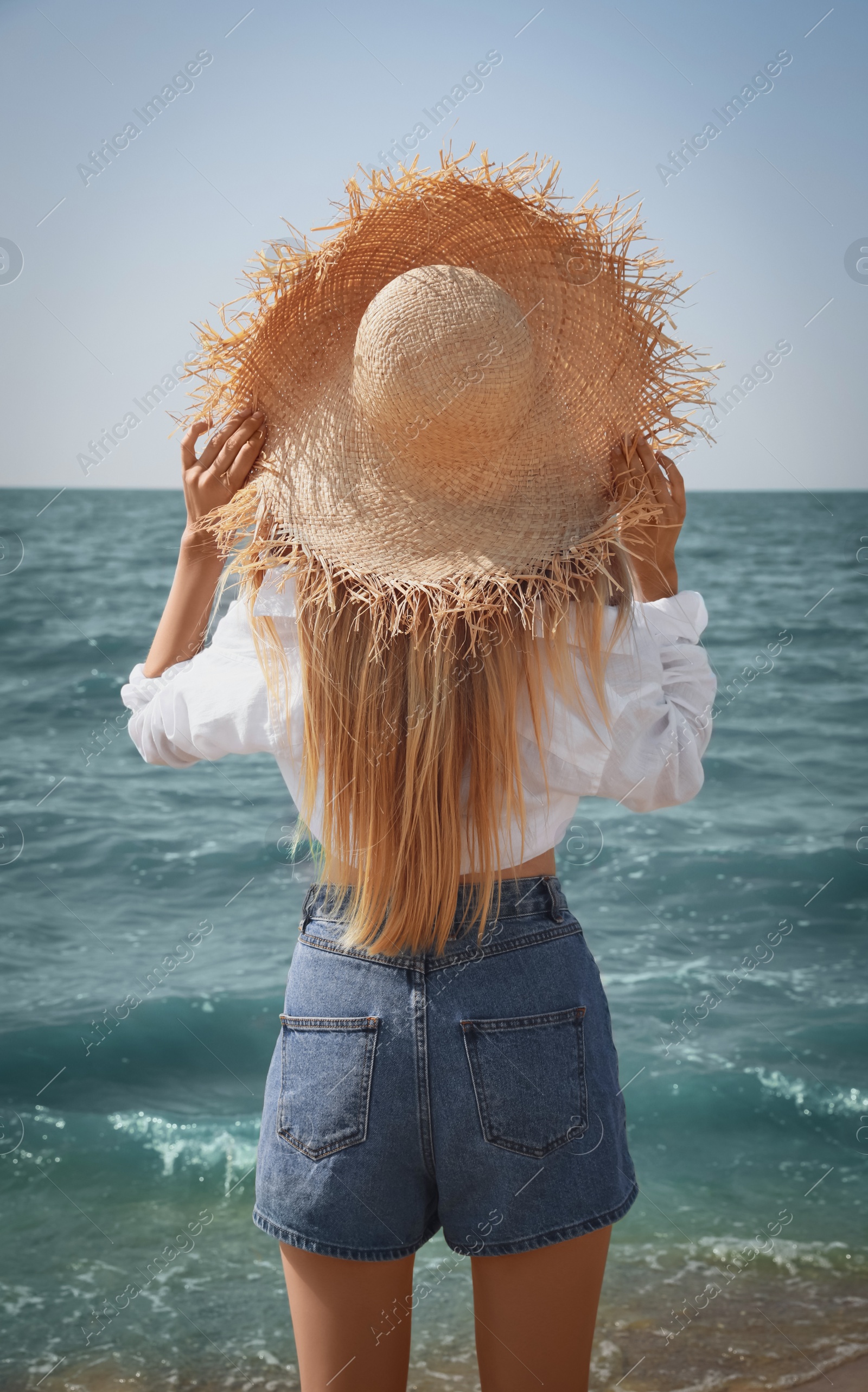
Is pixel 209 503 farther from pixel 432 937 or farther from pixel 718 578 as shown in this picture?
pixel 718 578

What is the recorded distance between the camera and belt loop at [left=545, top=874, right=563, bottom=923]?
147 centimetres

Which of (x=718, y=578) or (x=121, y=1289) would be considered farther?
(x=718, y=578)

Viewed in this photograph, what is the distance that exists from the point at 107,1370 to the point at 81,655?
10097 millimetres

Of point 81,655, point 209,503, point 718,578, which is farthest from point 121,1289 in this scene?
point 718,578

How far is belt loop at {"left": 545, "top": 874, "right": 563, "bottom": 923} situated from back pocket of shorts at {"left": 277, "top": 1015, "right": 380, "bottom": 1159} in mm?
290

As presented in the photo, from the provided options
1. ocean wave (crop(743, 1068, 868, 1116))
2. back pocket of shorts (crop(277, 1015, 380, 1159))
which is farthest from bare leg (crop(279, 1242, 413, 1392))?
ocean wave (crop(743, 1068, 868, 1116))

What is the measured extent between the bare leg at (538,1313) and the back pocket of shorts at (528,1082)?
16cm

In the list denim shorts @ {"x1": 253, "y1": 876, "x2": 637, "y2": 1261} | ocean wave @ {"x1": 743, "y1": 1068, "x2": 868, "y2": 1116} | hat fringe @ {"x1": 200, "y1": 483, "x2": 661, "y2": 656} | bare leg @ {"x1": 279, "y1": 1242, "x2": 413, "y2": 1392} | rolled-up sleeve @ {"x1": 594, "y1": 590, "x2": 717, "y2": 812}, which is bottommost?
ocean wave @ {"x1": 743, "y1": 1068, "x2": 868, "y2": 1116}

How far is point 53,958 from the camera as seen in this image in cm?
537

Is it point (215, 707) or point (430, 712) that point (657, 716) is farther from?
point (215, 707)

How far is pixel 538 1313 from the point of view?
1.42 m

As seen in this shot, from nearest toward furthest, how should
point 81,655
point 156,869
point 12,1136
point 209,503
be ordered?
point 209,503
point 12,1136
point 156,869
point 81,655

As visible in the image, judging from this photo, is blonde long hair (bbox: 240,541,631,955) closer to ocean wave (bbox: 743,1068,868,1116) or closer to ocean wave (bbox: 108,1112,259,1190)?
ocean wave (bbox: 108,1112,259,1190)

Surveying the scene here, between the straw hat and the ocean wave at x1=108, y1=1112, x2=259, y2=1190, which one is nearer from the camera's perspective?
the straw hat
